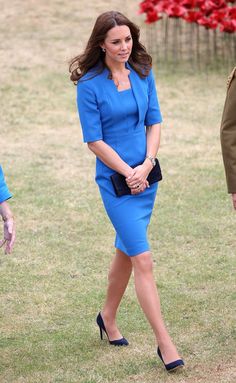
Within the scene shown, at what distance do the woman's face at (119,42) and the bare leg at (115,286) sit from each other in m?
1.13

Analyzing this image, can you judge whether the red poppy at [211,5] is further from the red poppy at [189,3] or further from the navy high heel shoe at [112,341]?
the navy high heel shoe at [112,341]

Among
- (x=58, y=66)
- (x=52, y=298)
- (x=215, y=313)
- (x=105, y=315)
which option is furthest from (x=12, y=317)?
(x=58, y=66)

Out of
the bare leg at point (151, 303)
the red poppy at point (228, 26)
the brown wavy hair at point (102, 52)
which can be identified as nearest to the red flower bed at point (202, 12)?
the red poppy at point (228, 26)

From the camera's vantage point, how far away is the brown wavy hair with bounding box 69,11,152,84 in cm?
548

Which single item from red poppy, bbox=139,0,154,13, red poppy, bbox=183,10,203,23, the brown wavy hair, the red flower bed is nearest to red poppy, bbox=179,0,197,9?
the red flower bed

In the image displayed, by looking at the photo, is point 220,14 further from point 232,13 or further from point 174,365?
point 174,365

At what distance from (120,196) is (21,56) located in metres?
9.34

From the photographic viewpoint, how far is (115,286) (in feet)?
19.4

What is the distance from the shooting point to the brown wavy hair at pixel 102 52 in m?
5.48

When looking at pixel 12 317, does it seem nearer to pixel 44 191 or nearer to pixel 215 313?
pixel 215 313

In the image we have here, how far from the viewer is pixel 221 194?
916 cm

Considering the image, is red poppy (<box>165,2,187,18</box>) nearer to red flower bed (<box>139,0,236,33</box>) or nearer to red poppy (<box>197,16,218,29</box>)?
red flower bed (<box>139,0,236,33</box>)

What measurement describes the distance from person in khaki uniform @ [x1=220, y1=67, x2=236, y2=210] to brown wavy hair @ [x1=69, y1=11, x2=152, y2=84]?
1.64 feet

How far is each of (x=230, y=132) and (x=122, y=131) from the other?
1.97 feet
